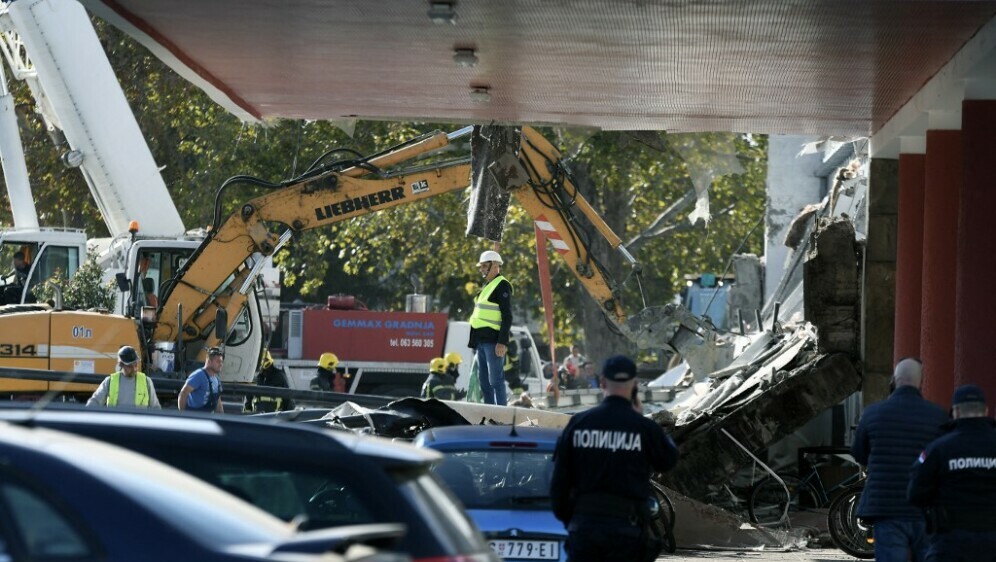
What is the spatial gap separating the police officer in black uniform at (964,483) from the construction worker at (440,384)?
16.3 metres

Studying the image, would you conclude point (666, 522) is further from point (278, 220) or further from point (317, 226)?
point (278, 220)

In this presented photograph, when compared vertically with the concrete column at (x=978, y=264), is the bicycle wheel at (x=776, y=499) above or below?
below

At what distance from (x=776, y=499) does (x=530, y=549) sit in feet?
29.8

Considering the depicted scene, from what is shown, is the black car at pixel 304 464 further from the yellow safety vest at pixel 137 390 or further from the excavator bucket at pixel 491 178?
the excavator bucket at pixel 491 178

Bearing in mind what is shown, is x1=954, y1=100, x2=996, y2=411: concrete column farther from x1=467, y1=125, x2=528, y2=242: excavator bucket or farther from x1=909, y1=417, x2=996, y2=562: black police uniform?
x1=467, y1=125, x2=528, y2=242: excavator bucket

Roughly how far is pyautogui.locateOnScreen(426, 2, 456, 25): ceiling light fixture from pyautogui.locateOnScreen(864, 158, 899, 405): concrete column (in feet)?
26.1

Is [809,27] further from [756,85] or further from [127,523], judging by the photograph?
[127,523]

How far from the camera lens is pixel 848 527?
16.0 m

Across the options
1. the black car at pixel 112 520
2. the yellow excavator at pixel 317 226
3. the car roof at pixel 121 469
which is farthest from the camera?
the yellow excavator at pixel 317 226

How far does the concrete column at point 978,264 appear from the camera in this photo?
1319 centimetres

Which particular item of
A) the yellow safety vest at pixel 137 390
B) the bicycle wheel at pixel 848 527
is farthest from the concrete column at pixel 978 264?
the yellow safety vest at pixel 137 390

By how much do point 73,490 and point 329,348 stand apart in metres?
25.7

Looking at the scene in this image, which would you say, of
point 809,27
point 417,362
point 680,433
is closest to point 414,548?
point 809,27

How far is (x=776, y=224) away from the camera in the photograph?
31.5m
